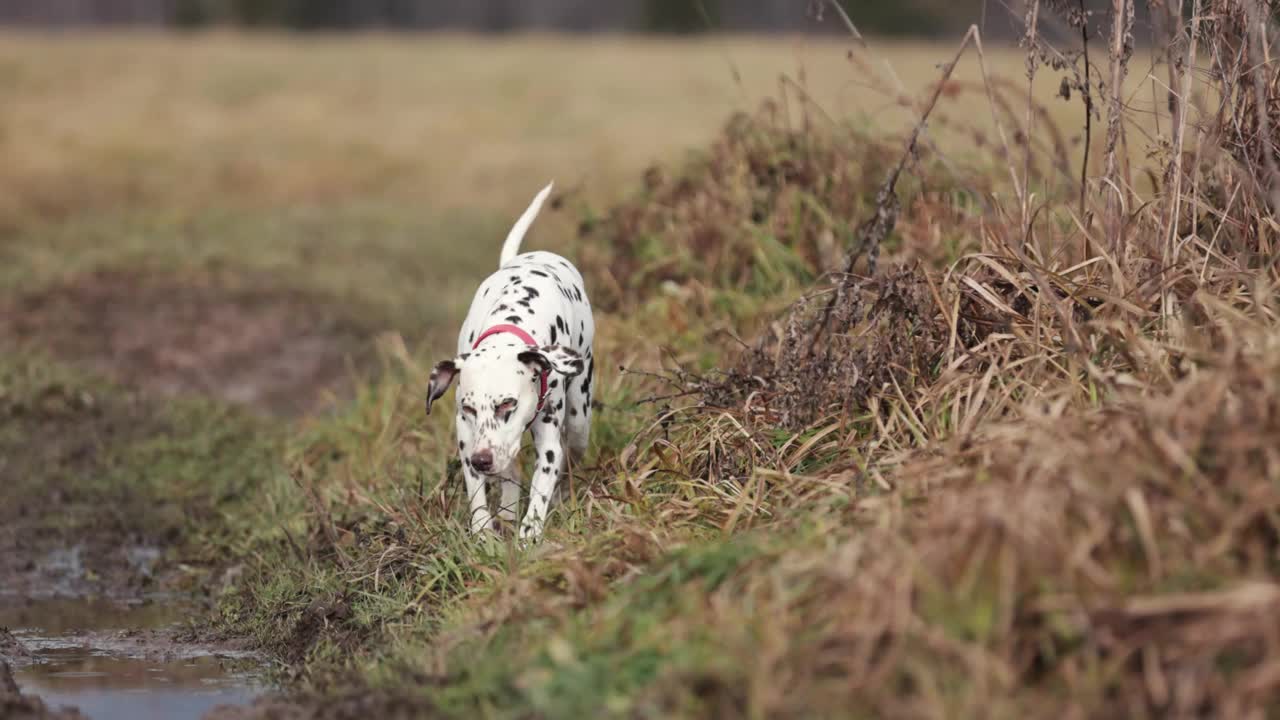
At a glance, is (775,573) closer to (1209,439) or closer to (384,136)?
(1209,439)

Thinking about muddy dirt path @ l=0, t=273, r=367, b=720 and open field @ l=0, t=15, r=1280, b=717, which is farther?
muddy dirt path @ l=0, t=273, r=367, b=720

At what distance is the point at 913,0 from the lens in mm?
7629

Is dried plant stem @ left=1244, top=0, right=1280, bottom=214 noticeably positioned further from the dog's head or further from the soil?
the soil

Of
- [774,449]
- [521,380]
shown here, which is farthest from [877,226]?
[521,380]

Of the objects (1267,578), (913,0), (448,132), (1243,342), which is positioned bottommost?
(448,132)

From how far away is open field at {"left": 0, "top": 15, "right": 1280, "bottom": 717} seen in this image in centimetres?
425

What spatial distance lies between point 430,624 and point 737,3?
173 ft

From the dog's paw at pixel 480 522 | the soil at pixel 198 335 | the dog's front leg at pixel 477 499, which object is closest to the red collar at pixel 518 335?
the dog's front leg at pixel 477 499

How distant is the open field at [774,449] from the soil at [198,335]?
0.05 meters

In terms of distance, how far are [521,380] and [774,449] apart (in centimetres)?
107

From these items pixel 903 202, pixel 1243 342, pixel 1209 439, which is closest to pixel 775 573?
pixel 1209 439

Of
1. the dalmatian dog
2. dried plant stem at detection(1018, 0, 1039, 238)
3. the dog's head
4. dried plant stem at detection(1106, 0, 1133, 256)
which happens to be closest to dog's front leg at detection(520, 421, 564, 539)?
the dalmatian dog

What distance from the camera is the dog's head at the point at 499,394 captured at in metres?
5.76

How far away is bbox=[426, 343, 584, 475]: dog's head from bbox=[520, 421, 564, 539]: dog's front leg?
0.30 metres
